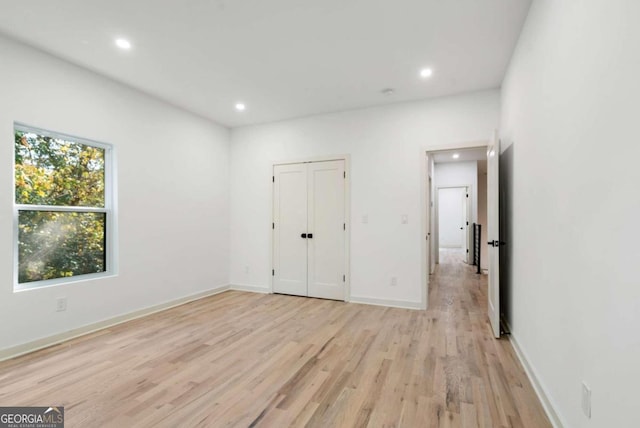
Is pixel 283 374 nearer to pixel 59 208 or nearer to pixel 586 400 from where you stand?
pixel 586 400

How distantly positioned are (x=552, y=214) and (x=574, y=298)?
0.55 m

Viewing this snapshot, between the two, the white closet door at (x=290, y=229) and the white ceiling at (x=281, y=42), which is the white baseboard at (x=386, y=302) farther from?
the white ceiling at (x=281, y=42)

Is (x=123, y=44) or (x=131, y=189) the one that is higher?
(x=123, y=44)

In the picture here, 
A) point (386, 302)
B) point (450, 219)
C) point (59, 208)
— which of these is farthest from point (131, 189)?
point (450, 219)

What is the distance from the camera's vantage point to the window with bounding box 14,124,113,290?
111 inches

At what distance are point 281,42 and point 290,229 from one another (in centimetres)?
281

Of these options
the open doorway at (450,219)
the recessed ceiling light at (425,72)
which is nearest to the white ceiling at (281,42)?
the recessed ceiling light at (425,72)

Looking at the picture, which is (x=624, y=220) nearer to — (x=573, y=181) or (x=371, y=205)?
(x=573, y=181)

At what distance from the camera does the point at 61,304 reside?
301cm

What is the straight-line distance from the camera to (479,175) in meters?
8.65

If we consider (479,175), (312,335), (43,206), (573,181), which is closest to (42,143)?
(43,206)

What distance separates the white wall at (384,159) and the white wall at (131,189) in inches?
36.1

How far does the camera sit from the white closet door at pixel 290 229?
4.83 m

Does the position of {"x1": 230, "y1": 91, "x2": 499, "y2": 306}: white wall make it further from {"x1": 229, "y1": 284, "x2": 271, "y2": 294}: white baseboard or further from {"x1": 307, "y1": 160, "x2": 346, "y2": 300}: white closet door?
{"x1": 307, "y1": 160, "x2": 346, "y2": 300}: white closet door
